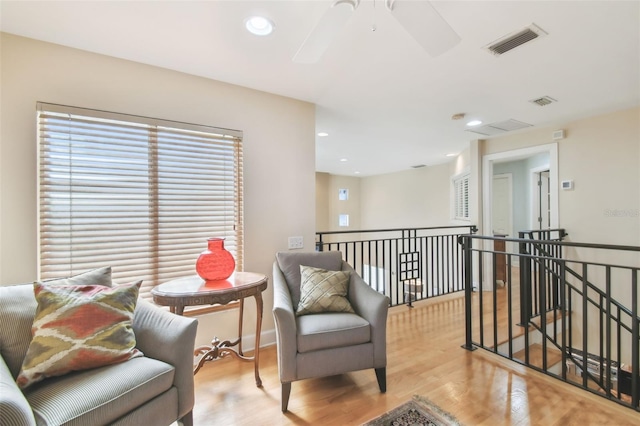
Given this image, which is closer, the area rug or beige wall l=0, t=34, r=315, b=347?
the area rug

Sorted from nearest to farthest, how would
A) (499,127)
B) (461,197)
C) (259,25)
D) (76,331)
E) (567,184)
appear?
(76,331), (259,25), (567,184), (499,127), (461,197)

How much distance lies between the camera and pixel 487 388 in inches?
75.9

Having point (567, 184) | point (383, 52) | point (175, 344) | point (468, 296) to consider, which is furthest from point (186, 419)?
point (567, 184)

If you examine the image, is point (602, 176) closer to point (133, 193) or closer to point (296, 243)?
point (296, 243)

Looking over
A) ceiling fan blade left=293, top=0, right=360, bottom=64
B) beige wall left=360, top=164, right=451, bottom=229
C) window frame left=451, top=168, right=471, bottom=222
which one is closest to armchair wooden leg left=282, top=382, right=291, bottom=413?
ceiling fan blade left=293, top=0, right=360, bottom=64

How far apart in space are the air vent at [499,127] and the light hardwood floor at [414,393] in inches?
110

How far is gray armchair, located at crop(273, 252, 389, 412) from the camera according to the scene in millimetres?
1699

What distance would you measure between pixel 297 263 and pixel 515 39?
87.6 inches

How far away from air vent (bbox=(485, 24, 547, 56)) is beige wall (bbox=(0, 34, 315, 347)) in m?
1.63

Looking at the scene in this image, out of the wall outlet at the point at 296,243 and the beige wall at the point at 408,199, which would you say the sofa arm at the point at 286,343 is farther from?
the beige wall at the point at 408,199

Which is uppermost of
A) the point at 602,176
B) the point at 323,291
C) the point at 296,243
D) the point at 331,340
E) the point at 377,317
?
the point at 602,176

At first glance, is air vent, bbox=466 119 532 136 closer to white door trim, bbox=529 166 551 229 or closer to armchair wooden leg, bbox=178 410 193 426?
white door trim, bbox=529 166 551 229

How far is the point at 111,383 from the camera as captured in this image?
3.85 ft

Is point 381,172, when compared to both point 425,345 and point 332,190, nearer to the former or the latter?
point 332,190
